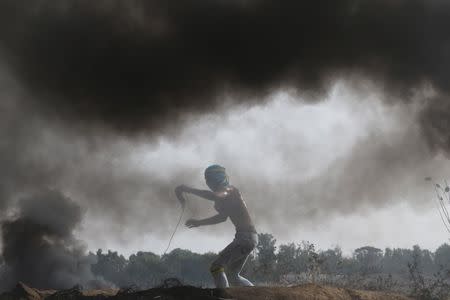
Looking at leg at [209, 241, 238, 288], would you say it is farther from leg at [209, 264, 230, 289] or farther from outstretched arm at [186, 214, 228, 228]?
outstretched arm at [186, 214, 228, 228]

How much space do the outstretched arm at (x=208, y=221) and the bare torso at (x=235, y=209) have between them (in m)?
A: 0.12

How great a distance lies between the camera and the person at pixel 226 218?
27.5 feet

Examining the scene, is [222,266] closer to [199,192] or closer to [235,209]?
[235,209]

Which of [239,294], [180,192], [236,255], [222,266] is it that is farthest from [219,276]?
[180,192]

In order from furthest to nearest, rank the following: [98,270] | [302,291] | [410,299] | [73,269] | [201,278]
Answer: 1. [98,270]
2. [201,278]
3. [73,269]
4. [410,299]
5. [302,291]

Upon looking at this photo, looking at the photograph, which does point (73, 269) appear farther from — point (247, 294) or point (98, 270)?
point (247, 294)

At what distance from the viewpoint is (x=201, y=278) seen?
68.7 metres

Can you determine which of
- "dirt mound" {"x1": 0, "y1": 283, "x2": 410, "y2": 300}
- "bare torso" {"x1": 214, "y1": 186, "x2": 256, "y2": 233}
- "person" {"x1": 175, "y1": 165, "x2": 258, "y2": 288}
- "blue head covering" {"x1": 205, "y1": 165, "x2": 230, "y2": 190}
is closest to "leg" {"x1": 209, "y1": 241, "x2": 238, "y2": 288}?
"person" {"x1": 175, "y1": 165, "x2": 258, "y2": 288}

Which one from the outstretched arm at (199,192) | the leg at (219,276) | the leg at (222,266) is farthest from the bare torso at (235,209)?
the leg at (219,276)

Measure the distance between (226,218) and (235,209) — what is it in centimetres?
33

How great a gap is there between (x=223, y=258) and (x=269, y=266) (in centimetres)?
546

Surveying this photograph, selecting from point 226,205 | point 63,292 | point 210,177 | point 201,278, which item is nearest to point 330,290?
point 226,205

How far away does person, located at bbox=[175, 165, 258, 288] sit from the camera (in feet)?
27.5

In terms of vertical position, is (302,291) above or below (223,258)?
below
